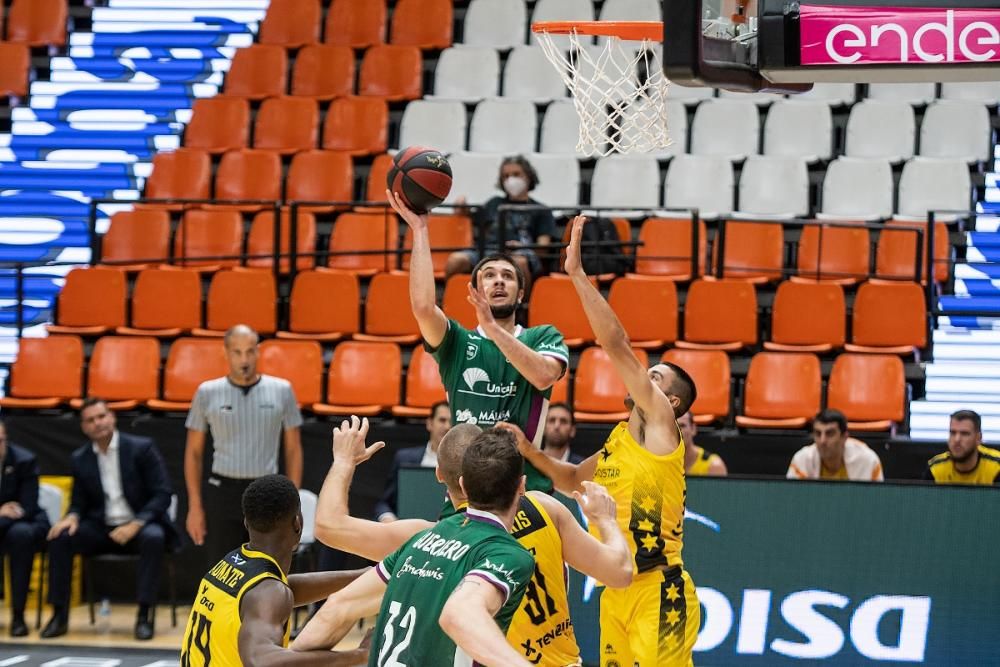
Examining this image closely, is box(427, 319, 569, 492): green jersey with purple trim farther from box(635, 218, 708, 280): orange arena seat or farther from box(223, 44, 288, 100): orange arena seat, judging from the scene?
box(223, 44, 288, 100): orange arena seat

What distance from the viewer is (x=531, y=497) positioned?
5.17 meters

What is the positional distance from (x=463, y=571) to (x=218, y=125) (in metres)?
11.9

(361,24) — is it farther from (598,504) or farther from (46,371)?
(598,504)

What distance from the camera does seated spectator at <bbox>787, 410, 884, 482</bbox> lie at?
9773 millimetres

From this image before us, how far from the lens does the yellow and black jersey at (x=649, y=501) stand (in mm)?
6590

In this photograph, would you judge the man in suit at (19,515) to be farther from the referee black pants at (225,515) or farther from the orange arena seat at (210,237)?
the orange arena seat at (210,237)

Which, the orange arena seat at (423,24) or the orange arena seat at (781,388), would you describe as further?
the orange arena seat at (423,24)

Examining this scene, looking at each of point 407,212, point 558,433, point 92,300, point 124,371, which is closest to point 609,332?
point 407,212

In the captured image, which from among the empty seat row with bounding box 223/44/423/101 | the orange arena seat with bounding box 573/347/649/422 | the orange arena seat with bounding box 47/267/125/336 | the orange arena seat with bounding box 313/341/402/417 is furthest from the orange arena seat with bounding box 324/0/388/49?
the orange arena seat with bounding box 573/347/649/422

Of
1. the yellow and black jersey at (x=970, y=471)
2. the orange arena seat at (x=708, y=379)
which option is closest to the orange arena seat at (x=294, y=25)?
the orange arena seat at (x=708, y=379)

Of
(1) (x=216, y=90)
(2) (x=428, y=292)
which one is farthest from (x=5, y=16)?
(2) (x=428, y=292)

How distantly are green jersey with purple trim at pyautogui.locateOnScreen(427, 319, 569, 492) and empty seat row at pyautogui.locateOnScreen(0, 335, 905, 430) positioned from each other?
4.64 meters

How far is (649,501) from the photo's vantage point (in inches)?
260

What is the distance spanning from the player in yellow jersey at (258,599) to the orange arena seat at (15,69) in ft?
40.5
